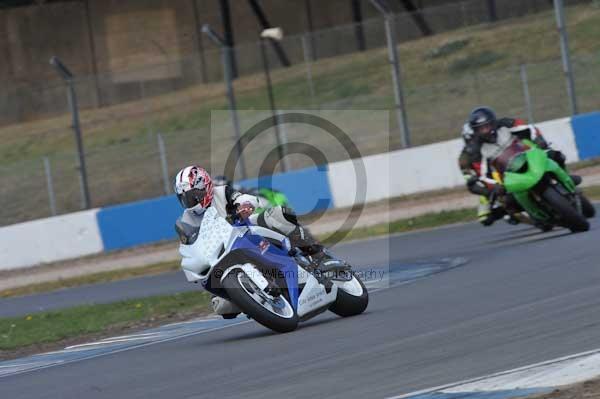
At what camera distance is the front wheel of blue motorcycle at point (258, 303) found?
8.69 meters

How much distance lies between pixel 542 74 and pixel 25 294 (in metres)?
11.9

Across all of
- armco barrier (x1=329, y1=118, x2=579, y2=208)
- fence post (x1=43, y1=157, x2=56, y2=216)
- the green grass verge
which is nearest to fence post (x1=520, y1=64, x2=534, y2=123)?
armco barrier (x1=329, y1=118, x2=579, y2=208)

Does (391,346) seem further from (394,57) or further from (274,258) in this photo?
(394,57)

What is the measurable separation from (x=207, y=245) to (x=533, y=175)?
16.6ft

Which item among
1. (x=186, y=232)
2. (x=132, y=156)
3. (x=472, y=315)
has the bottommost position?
(x=472, y=315)

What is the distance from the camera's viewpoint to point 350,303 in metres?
9.67

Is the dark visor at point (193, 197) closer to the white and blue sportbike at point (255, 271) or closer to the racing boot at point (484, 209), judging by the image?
the white and blue sportbike at point (255, 271)

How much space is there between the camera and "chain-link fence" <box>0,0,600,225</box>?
2506 centimetres

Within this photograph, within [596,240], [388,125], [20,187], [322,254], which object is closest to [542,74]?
[388,125]

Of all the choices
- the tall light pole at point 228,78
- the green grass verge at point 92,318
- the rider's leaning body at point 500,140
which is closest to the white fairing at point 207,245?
the green grass verge at point 92,318

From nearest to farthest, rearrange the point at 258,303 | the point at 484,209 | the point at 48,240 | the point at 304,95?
1. the point at 258,303
2. the point at 484,209
3. the point at 48,240
4. the point at 304,95

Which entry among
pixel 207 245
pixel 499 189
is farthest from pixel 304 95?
pixel 207 245

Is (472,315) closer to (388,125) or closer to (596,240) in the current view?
(596,240)

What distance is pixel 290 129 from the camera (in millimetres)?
26594
